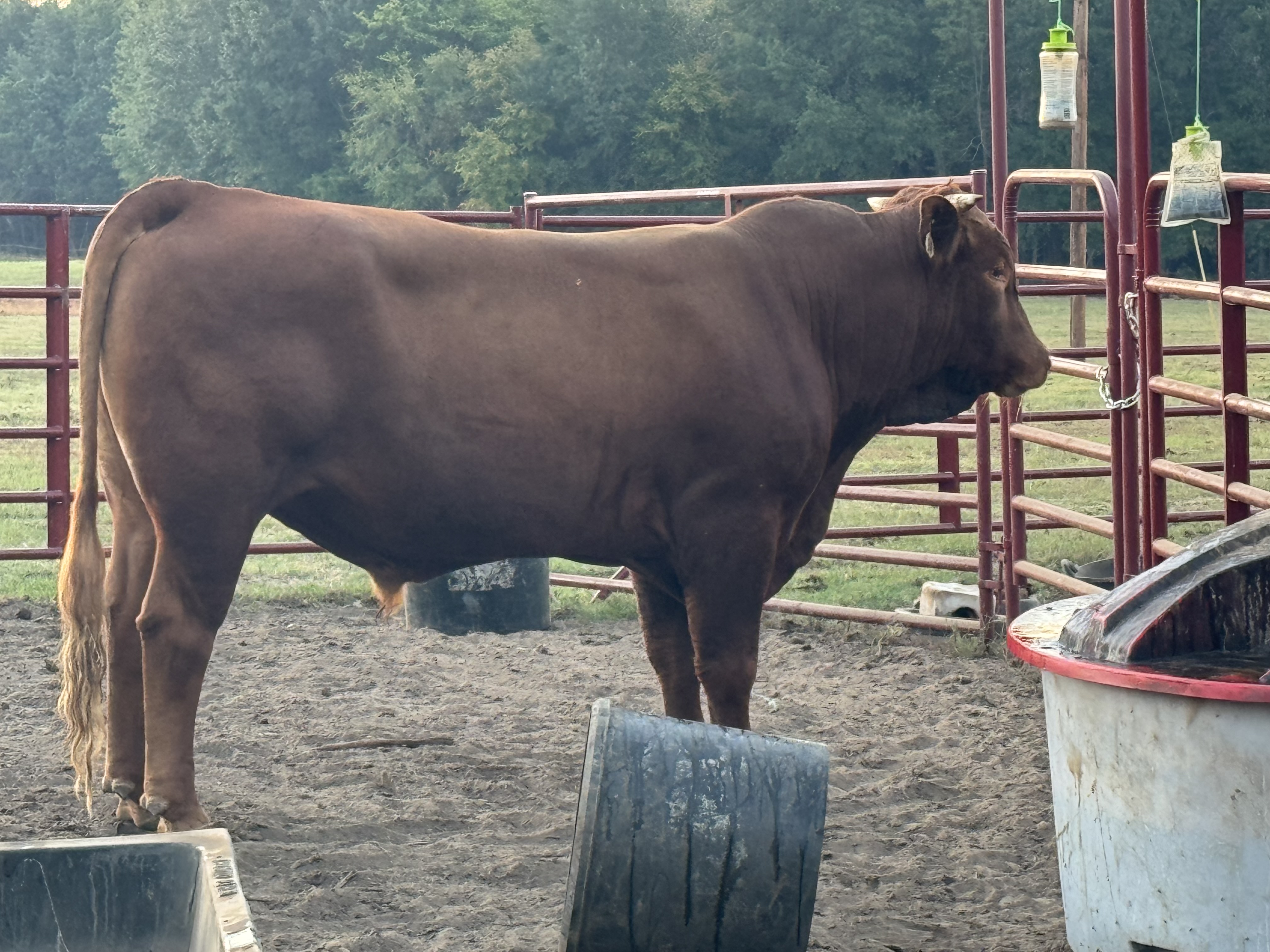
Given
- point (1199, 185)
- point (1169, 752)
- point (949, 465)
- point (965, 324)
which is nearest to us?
point (1169, 752)

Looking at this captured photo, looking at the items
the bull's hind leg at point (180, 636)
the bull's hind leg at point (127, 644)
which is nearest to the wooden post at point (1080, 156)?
the bull's hind leg at point (127, 644)

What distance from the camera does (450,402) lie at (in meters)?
3.77

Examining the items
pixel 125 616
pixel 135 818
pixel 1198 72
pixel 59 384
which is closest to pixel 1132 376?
pixel 1198 72

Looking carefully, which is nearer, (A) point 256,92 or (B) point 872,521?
(B) point 872,521

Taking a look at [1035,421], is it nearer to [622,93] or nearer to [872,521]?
[872,521]

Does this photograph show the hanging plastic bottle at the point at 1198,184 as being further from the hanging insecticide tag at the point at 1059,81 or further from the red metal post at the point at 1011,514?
the red metal post at the point at 1011,514

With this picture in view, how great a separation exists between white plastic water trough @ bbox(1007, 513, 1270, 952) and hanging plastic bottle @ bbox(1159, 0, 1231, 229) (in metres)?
1.47

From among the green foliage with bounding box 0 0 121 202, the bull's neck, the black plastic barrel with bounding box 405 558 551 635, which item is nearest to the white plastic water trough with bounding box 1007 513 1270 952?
the bull's neck

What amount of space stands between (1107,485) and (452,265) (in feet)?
26.3

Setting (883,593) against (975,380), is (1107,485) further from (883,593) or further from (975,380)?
(975,380)

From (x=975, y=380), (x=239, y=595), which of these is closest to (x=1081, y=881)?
(x=975, y=380)

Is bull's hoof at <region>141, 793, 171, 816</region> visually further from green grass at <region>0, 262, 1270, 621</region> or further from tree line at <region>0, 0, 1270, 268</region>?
tree line at <region>0, 0, 1270, 268</region>

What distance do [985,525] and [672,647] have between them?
226 centimetres

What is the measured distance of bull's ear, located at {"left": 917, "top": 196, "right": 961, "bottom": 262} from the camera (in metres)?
Answer: 4.26
